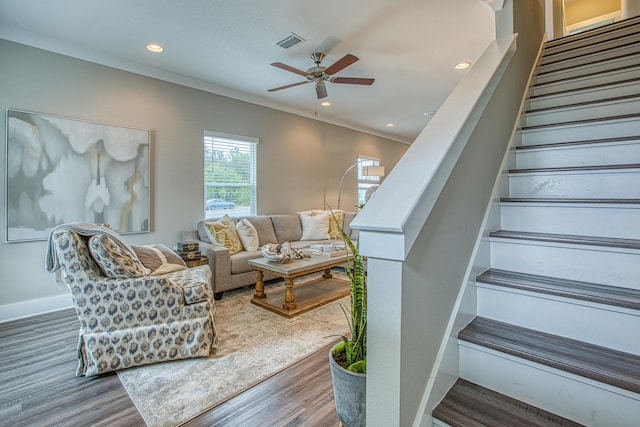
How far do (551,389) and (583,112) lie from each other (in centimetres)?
187

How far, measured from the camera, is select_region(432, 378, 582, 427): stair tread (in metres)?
0.98

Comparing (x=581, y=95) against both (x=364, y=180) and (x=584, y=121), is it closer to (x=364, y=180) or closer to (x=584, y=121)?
(x=584, y=121)

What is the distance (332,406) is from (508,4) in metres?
2.76

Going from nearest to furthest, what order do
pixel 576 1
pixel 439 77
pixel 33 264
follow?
pixel 33 264, pixel 439 77, pixel 576 1

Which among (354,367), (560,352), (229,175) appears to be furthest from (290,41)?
(560,352)

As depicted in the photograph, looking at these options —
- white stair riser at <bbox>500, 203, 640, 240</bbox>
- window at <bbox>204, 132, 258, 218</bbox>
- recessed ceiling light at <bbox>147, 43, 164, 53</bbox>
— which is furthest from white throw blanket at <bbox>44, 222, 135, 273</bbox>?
white stair riser at <bbox>500, 203, 640, 240</bbox>

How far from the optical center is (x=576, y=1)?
221 inches

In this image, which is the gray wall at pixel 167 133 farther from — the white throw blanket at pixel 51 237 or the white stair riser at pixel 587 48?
the white stair riser at pixel 587 48

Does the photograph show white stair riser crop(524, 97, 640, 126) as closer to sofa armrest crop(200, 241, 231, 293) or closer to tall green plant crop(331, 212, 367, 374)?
tall green plant crop(331, 212, 367, 374)

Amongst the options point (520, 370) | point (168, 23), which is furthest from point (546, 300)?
point (168, 23)

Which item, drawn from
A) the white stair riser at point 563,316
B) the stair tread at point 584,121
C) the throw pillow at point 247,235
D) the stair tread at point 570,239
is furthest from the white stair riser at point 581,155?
the throw pillow at point 247,235

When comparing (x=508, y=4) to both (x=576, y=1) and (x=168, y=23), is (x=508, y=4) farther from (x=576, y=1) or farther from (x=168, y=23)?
(x=576, y=1)

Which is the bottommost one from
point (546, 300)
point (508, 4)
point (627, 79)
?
point (546, 300)

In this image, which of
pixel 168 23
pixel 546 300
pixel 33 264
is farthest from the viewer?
pixel 33 264
